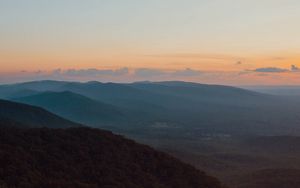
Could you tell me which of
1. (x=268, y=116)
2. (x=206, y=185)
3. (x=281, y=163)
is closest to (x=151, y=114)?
(x=268, y=116)

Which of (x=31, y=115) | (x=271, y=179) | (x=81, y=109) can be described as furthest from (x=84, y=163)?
(x=81, y=109)

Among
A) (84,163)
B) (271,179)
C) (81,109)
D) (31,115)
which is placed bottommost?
(271,179)

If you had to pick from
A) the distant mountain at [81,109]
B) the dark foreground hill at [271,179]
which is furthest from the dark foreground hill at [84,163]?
the distant mountain at [81,109]

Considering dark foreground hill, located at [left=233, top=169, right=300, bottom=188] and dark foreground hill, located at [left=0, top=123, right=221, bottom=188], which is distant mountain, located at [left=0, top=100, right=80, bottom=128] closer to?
dark foreground hill, located at [left=233, top=169, right=300, bottom=188]

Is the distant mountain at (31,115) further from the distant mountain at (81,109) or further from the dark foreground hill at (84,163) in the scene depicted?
the distant mountain at (81,109)

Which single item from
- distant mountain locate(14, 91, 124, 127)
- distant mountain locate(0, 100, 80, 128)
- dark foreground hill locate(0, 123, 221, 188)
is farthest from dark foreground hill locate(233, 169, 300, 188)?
distant mountain locate(14, 91, 124, 127)

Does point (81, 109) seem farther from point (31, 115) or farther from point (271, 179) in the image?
point (271, 179)
